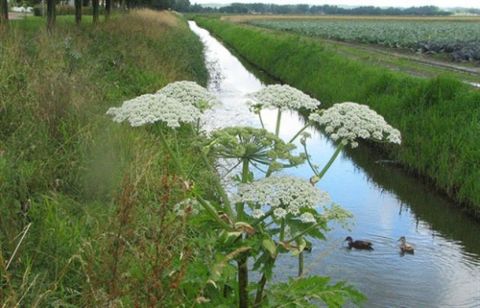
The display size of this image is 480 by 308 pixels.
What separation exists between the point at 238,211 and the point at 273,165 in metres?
0.39

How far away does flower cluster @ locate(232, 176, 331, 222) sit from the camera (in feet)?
12.4

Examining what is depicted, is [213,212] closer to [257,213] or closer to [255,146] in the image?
[257,213]

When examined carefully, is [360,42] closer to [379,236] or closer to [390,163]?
[390,163]

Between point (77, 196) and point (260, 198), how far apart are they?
11.8 ft

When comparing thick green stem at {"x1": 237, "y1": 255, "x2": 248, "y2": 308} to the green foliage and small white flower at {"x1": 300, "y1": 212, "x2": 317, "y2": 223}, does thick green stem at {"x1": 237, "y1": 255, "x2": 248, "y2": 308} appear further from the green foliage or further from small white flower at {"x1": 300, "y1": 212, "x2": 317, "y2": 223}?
small white flower at {"x1": 300, "y1": 212, "x2": 317, "y2": 223}

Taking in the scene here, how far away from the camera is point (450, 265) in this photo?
9.48m

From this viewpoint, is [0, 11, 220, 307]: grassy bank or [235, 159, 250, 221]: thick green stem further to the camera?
[235, 159, 250, 221]: thick green stem

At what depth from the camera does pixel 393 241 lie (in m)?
10.3

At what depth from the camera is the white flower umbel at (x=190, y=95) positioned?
4.43 m

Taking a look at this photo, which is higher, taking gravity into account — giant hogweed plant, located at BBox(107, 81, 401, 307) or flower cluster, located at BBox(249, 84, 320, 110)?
flower cluster, located at BBox(249, 84, 320, 110)

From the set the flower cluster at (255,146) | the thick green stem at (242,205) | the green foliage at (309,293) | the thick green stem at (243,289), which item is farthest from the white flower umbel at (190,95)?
the green foliage at (309,293)

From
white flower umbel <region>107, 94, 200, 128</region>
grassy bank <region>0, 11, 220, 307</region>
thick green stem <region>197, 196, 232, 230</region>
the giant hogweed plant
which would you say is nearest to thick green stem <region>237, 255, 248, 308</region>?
the giant hogweed plant

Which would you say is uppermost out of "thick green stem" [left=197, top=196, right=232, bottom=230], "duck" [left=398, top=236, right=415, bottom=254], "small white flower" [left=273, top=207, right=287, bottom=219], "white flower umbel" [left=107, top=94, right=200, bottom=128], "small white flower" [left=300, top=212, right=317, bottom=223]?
"white flower umbel" [left=107, top=94, right=200, bottom=128]

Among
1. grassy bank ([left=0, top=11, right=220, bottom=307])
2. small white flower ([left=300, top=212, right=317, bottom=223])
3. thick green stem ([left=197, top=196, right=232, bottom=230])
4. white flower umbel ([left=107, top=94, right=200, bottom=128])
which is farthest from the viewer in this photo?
thick green stem ([left=197, top=196, right=232, bottom=230])
